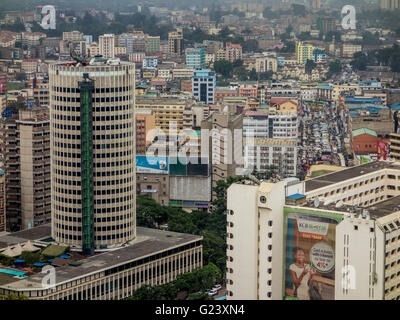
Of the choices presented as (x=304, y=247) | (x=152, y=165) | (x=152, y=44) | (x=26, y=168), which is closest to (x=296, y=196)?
(x=304, y=247)

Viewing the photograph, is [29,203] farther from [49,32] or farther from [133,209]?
[49,32]

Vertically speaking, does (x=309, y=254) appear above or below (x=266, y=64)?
below

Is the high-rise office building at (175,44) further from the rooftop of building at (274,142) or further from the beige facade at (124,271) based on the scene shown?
the beige facade at (124,271)

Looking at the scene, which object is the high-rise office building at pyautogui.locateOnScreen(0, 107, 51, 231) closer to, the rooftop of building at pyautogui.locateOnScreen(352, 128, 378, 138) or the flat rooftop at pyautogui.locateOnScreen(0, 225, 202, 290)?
the flat rooftop at pyautogui.locateOnScreen(0, 225, 202, 290)

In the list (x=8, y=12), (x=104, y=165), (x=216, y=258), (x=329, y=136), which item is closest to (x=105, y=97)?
(x=104, y=165)

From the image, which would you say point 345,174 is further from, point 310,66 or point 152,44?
point 152,44

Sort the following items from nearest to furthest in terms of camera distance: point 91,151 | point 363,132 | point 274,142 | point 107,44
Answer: point 91,151, point 274,142, point 363,132, point 107,44
